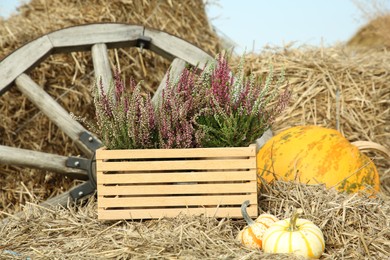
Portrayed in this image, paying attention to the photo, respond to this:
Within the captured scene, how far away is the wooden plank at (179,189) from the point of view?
2490 millimetres

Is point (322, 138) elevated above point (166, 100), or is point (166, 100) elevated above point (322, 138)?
point (166, 100)

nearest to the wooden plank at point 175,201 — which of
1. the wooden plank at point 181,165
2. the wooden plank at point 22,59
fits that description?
the wooden plank at point 181,165

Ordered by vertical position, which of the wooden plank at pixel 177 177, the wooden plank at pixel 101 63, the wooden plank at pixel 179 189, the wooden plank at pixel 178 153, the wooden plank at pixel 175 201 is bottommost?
the wooden plank at pixel 175 201

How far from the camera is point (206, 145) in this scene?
2.62 metres

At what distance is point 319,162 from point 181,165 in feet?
2.91

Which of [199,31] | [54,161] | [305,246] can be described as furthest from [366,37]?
[305,246]

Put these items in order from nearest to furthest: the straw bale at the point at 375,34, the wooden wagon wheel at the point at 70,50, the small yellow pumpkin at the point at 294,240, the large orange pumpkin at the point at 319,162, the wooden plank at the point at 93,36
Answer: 1. the small yellow pumpkin at the point at 294,240
2. the large orange pumpkin at the point at 319,162
3. the wooden wagon wheel at the point at 70,50
4. the wooden plank at the point at 93,36
5. the straw bale at the point at 375,34

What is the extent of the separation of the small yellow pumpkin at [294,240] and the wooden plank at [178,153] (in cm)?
38

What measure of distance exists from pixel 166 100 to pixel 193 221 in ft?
1.85

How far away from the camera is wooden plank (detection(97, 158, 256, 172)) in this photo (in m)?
2.48

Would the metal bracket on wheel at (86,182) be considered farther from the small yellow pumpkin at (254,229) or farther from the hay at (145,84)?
the small yellow pumpkin at (254,229)

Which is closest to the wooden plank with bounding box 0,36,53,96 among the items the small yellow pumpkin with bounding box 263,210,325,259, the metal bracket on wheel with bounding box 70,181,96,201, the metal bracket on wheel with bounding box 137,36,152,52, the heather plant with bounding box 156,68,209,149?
the metal bracket on wheel with bounding box 137,36,152,52

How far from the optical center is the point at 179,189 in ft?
8.29

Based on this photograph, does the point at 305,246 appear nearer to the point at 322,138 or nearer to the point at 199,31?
the point at 322,138
